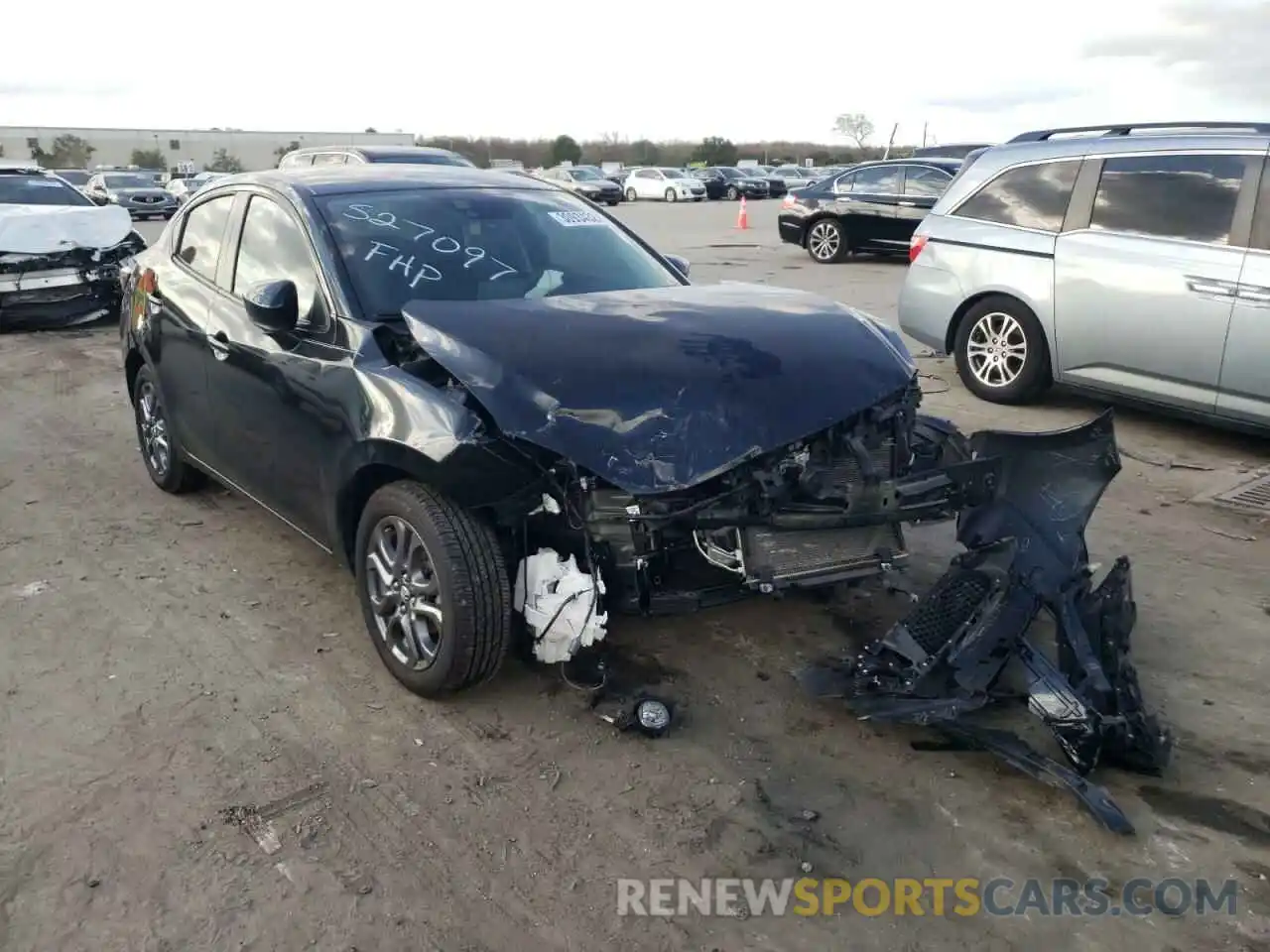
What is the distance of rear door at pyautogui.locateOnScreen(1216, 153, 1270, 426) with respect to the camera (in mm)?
5711

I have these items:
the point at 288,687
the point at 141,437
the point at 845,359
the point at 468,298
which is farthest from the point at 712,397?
the point at 141,437

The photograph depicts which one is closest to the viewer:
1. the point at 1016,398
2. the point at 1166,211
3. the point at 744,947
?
the point at 744,947

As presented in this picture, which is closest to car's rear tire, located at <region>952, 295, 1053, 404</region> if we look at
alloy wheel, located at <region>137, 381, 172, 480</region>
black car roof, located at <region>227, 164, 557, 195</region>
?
black car roof, located at <region>227, 164, 557, 195</region>

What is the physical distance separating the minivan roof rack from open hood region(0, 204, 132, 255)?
932 centimetres

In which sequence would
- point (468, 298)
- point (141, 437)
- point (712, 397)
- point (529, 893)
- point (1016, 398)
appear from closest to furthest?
point (529, 893), point (712, 397), point (468, 298), point (141, 437), point (1016, 398)

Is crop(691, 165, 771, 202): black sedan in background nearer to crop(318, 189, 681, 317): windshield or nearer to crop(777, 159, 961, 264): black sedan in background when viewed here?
crop(777, 159, 961, 264): black sedan in background

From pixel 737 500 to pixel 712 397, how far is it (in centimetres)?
34

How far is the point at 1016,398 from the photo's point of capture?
725 cm

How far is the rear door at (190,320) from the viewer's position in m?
4.67

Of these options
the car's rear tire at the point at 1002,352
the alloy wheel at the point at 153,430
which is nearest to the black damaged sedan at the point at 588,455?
the alloy wheel at the point at 153,430

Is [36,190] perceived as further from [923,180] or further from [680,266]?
[923,180]

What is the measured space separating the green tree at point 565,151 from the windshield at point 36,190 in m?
69.3

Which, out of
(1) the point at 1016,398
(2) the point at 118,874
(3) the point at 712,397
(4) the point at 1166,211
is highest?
(4) the point at 1166,211

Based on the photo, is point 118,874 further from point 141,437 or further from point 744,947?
point 141,437
